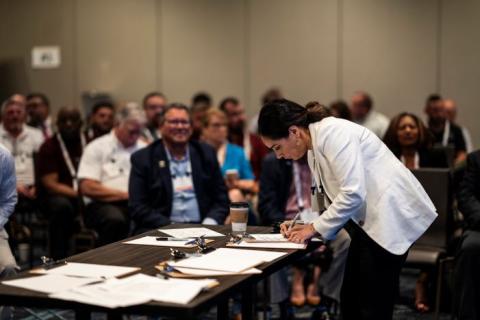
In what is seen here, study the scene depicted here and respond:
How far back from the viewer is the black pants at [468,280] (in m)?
3.83

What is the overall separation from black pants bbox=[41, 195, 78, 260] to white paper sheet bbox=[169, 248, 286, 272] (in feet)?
9.67

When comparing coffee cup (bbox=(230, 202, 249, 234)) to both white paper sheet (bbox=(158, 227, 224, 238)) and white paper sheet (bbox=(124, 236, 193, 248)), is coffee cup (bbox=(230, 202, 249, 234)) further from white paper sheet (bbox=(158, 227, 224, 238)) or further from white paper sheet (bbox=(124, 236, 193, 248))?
white paper sheet (bbox=(124, 236, 193, 248))

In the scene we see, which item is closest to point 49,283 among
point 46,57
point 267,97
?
point 267,97

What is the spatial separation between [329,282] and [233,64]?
5227 millimetres

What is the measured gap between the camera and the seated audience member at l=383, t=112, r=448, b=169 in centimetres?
502

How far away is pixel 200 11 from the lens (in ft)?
30.1

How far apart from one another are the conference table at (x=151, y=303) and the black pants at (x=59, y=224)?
2.42 meters

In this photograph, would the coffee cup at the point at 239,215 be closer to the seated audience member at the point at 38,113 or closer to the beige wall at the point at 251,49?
the seated audience member at the point at 38,113

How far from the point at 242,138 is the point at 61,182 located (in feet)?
6.88

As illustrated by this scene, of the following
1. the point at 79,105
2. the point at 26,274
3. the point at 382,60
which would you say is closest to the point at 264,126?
A: the point at 26,274

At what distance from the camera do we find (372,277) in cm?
281

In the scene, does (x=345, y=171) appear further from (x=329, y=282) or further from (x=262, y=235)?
(x=329, y=282)

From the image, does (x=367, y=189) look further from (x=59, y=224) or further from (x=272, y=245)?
(x=59, y=224)

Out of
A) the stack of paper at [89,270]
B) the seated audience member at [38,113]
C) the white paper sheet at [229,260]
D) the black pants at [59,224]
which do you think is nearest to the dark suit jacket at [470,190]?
the white paper sheet at [229,260]
